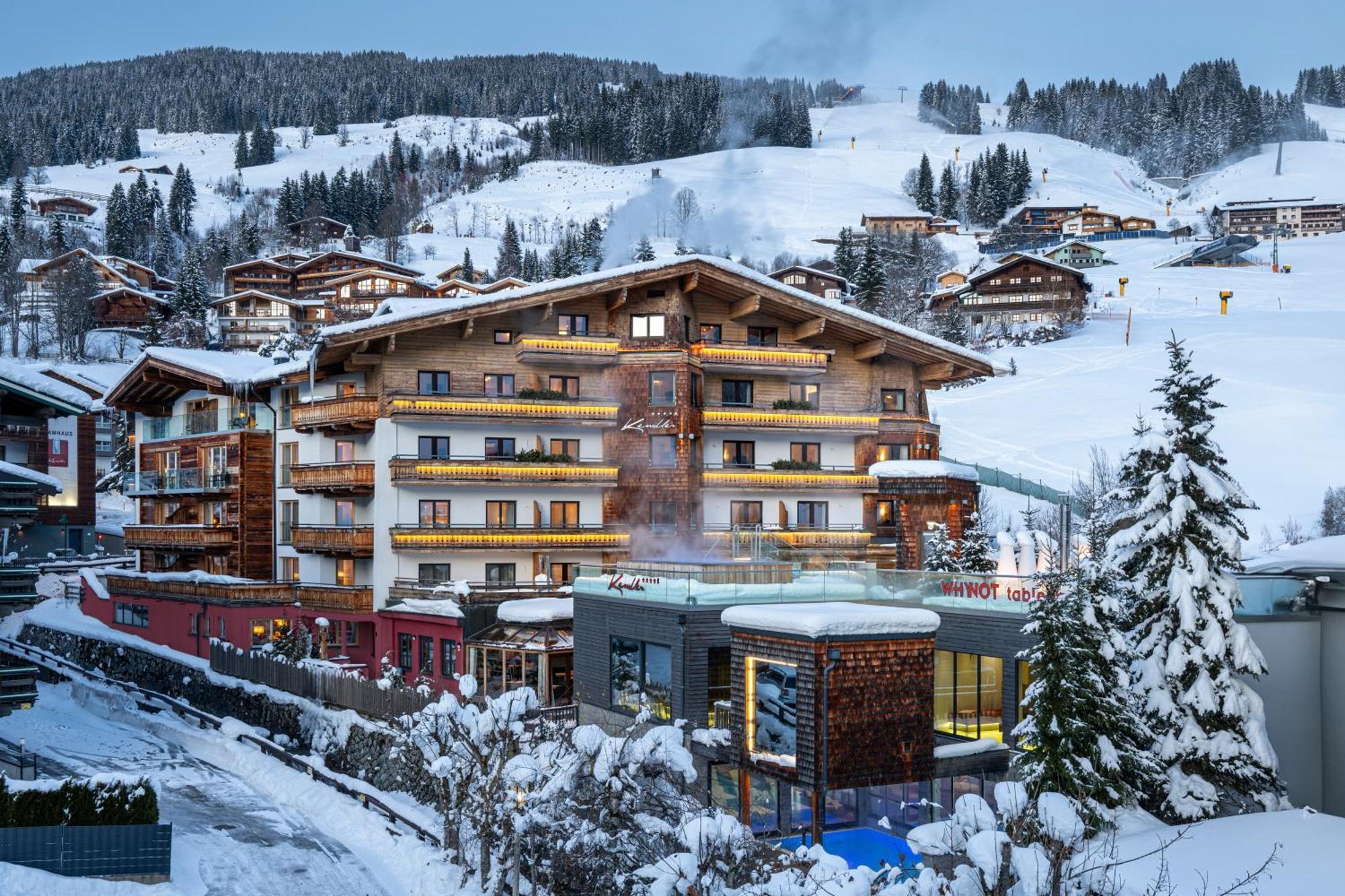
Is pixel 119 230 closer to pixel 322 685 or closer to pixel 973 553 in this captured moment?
pixel 322 685

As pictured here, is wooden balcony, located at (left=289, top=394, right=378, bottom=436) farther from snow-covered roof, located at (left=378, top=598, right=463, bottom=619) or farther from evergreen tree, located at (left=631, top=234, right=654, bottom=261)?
evergreen tree, located at (left=631, top=234, right=654, bottom=261)

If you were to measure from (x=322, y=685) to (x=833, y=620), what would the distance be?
66.6 feet

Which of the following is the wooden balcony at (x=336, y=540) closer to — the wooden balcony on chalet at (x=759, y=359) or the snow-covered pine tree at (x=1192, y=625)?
the wooden balcony on chalet at (x=759, y=359)

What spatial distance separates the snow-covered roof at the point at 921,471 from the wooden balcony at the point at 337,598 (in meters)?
19.3

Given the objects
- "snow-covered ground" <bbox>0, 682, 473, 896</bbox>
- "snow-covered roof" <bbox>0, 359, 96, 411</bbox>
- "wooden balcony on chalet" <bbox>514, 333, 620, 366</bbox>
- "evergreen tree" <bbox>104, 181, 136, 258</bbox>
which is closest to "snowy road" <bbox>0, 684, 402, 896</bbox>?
"snow-covered ground" <bbox>0, 682, 473, 896</bbox>

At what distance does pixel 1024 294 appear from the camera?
130625 mm

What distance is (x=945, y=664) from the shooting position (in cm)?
2877

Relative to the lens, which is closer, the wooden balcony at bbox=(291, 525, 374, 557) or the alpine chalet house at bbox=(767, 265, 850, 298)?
the wooden balcony at bbox=(291, 525, 374, 557)

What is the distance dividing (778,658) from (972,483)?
A: 84.1ft

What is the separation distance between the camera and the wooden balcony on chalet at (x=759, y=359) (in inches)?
1881

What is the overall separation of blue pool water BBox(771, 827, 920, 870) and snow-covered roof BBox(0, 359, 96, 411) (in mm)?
26495

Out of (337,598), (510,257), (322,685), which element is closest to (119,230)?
(510,257)

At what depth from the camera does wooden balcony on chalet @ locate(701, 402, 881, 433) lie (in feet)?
156

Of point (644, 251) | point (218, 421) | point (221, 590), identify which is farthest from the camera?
point (644, 251)
